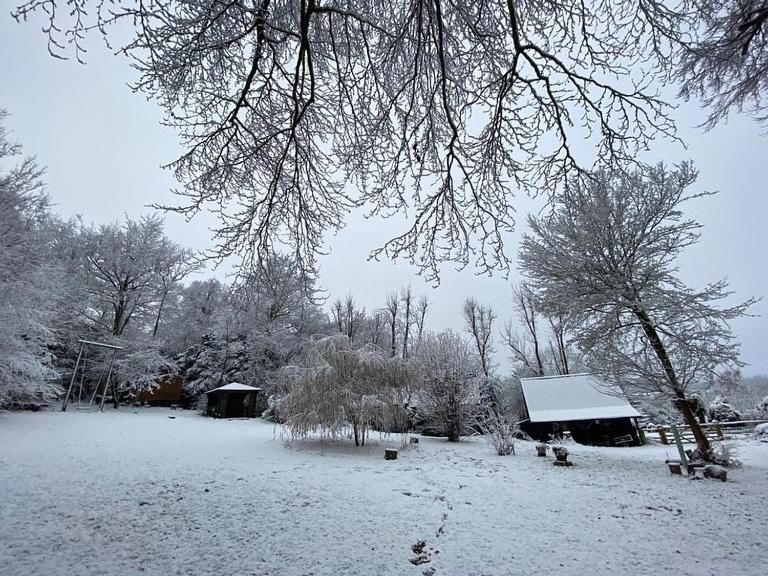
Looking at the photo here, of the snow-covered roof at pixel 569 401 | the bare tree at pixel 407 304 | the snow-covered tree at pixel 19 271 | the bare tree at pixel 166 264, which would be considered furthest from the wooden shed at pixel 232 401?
the snow-covered roof at pixel 569 401

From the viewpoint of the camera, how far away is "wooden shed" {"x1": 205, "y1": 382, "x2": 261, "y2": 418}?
19.4 metres

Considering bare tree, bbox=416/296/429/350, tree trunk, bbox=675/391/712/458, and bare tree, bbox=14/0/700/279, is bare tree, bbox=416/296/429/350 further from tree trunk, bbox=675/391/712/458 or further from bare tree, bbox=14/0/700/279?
bare tree, bbox=14/0/700/279

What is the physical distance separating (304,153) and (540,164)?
2.83 m

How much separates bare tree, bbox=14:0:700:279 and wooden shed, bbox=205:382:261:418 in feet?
59.9

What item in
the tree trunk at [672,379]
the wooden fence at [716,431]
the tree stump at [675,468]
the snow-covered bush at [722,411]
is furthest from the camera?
the snow-covered bush at [722,411]

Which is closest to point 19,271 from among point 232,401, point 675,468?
point 232,401

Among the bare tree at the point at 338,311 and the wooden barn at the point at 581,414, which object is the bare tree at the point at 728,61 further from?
the bare tree at the point at 338,311

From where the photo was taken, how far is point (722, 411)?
57.7 ft

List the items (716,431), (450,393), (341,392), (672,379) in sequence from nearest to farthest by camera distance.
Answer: (672,379), (341,392), (450,393), (716,431)

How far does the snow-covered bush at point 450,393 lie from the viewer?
1246 cm

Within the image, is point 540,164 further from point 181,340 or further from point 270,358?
point 181,340

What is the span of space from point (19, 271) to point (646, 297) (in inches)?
735

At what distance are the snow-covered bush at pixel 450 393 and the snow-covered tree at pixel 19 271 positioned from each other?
13.1 metres

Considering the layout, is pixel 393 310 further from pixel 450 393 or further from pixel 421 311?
pixel 450 393
